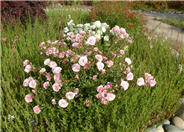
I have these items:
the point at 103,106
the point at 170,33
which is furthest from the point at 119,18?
the point at 103,106

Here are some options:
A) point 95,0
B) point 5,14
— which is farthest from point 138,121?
point 95,0

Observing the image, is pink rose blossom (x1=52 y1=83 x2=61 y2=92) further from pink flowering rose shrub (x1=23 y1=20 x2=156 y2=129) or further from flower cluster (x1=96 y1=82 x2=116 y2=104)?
flower cluster (x1=96 y1=82 x2=116 y2=104)

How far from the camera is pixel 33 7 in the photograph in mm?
5535

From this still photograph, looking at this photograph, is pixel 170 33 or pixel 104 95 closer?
pixel 104 95

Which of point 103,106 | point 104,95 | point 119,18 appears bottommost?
point 103,106

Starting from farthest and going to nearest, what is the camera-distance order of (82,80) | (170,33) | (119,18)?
(170,33) < (119,18) < (82,80)

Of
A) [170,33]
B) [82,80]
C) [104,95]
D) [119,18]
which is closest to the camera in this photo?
[104,95]

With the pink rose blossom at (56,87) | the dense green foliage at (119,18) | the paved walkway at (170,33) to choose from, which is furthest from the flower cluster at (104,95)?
the dense green foliage at (119,18)

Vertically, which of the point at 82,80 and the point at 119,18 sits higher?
the point at 119,18

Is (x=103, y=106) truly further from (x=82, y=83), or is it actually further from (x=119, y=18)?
(x=119, y=18)

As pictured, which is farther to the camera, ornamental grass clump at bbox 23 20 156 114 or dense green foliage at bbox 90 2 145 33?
dense green foliage at bbox 90 2 145 33

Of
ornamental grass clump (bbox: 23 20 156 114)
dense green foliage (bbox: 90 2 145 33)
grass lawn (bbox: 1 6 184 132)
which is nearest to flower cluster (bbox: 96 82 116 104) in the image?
ornamental grass clump (bbox: 23 20 156 114)

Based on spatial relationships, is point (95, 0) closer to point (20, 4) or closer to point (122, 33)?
point (20, 4)

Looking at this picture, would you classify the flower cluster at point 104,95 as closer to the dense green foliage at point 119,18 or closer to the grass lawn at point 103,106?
the grass lawn at point 103,106
